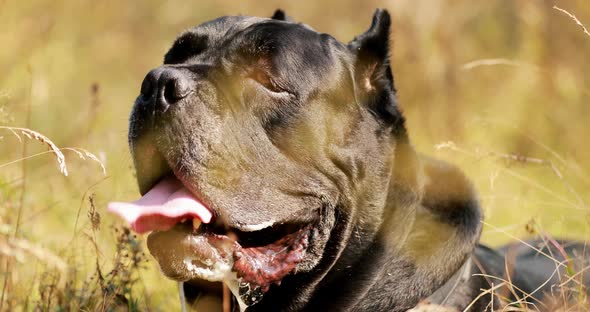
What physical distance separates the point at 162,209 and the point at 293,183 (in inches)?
20.0

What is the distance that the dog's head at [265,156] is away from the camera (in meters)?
2.94

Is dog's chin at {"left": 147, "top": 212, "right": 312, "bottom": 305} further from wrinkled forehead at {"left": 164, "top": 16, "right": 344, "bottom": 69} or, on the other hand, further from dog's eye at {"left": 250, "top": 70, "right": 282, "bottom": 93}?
wrinkled forehead at {"left": 164, "top": 16, "right": 344, "bottom": 69}

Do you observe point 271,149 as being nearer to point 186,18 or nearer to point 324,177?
point 324,177

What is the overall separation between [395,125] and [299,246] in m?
0.69

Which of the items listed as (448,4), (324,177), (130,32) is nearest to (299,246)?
(324,177)

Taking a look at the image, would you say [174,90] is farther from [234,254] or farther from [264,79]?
[234,254]

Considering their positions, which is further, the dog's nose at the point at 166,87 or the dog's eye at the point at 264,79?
the dog's eye at the point at 264,79

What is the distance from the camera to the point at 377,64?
11.7 feet

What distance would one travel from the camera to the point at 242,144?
301cm

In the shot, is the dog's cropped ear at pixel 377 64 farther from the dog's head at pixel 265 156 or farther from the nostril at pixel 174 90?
the nostril at pixel 174 90

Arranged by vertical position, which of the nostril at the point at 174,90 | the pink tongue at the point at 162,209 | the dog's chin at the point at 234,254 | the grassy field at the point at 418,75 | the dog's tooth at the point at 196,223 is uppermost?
the nostril at the point at 174,90

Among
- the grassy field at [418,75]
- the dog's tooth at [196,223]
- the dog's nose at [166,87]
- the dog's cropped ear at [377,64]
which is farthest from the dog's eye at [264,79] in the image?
the grassy field at [418,75]

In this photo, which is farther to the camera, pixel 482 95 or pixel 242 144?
pixel 482 95

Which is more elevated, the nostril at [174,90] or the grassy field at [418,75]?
the nostril at [174,90]
